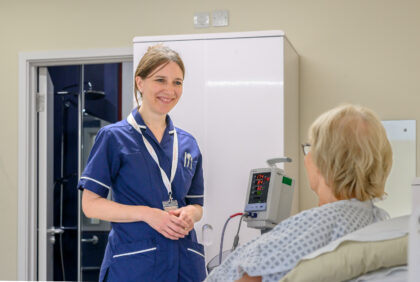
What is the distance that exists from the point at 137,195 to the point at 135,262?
23 cm

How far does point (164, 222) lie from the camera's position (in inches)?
79.0

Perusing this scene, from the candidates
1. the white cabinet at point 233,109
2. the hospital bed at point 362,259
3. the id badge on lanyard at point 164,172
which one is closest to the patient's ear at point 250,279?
the hospital bed at point 362,259

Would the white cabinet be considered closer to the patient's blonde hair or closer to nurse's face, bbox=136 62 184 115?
nurse's face, bbox=136 62 184 115

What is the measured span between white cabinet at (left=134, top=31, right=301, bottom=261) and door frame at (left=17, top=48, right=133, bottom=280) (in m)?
0.74

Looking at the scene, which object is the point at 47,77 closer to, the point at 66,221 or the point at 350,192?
the point at 66,221

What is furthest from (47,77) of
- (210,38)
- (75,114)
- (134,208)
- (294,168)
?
(134,208)

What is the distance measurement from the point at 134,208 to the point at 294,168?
1258 mm

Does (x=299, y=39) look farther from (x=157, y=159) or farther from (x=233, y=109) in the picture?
(x=157, y=159)

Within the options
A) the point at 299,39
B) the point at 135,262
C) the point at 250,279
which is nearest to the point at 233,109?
the point at 299,39

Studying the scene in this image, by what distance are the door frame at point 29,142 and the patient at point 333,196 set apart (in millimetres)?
2339

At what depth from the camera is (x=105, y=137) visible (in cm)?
210

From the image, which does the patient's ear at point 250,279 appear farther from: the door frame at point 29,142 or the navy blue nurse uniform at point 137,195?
the door frame at point 29,142

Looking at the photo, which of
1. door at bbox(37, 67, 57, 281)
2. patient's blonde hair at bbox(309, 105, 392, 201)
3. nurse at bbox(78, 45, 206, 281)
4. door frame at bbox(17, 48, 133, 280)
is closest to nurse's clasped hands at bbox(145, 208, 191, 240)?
nurse at bbox(78, 45, 206, 281)

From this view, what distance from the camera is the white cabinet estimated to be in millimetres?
2820
